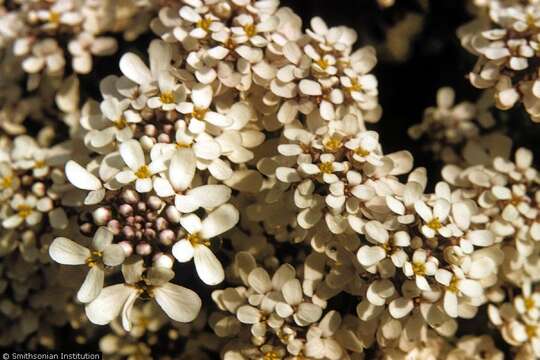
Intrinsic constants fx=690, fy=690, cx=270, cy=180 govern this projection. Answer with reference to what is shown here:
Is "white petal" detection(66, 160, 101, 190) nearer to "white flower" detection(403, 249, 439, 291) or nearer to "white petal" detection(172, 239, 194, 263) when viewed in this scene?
"white petal" detection(172, 239, 194, 263)

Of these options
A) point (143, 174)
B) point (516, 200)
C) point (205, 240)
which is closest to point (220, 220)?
point (205, 240)

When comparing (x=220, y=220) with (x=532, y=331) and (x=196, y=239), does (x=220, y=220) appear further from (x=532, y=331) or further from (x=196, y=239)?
(x=532, y=331)

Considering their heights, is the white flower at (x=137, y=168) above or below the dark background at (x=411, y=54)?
above

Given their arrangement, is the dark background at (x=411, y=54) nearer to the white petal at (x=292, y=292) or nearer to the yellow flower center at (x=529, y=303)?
the yellow flower center at (x=529, y=303)

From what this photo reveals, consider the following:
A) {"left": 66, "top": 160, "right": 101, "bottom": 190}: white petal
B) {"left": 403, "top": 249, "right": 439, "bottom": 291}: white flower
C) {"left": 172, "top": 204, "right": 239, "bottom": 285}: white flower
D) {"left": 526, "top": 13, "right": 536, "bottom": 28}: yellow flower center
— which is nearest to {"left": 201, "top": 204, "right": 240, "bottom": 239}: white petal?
{"left": 172, "top": 204, "right": 239, "bottom": 285}: white flower

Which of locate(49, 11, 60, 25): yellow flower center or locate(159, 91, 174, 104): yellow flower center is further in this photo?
locate(49, 11, 60, 25): yellow flower center

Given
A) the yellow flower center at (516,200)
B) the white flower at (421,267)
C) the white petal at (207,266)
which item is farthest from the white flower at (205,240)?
the yellow flower center at (516,200)
